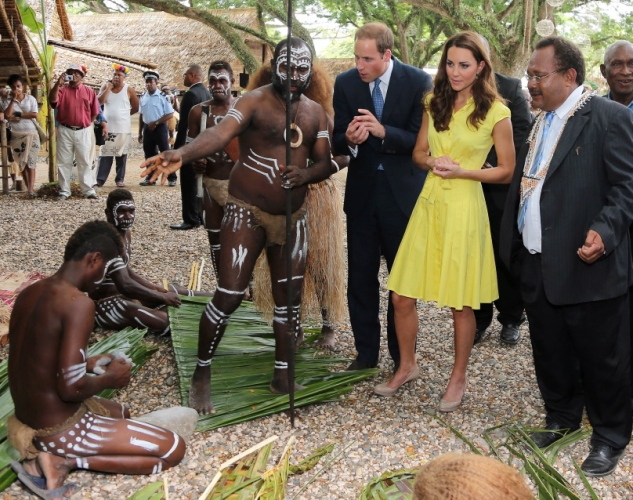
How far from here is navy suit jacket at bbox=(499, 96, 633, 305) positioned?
3.25 meters

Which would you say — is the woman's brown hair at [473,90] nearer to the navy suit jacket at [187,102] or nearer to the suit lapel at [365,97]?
the suit lapel at [365,97]

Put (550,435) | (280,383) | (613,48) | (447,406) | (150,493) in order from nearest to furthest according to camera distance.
A: (150,493)
(550,435)
(447,406)
(280,383)
(613,48)

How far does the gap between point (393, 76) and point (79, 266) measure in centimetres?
206

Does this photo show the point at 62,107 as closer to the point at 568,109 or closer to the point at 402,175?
the point at 402,175

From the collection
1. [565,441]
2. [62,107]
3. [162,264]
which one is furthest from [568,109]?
[62,107]

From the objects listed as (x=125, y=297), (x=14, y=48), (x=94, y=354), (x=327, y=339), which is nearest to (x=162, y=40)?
(x=14, y=48)

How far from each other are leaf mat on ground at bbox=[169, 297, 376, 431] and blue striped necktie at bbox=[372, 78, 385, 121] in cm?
152

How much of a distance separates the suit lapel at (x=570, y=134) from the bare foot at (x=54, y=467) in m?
2.45

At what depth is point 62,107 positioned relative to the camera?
11664 mm

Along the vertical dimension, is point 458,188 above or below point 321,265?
above

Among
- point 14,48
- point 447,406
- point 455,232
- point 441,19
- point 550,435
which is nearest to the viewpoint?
point 550,435

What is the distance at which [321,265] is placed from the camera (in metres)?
5.22

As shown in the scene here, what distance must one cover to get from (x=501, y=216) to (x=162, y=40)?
22311 mm

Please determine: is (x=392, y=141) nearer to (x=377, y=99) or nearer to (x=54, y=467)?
(x=377, y=99)
